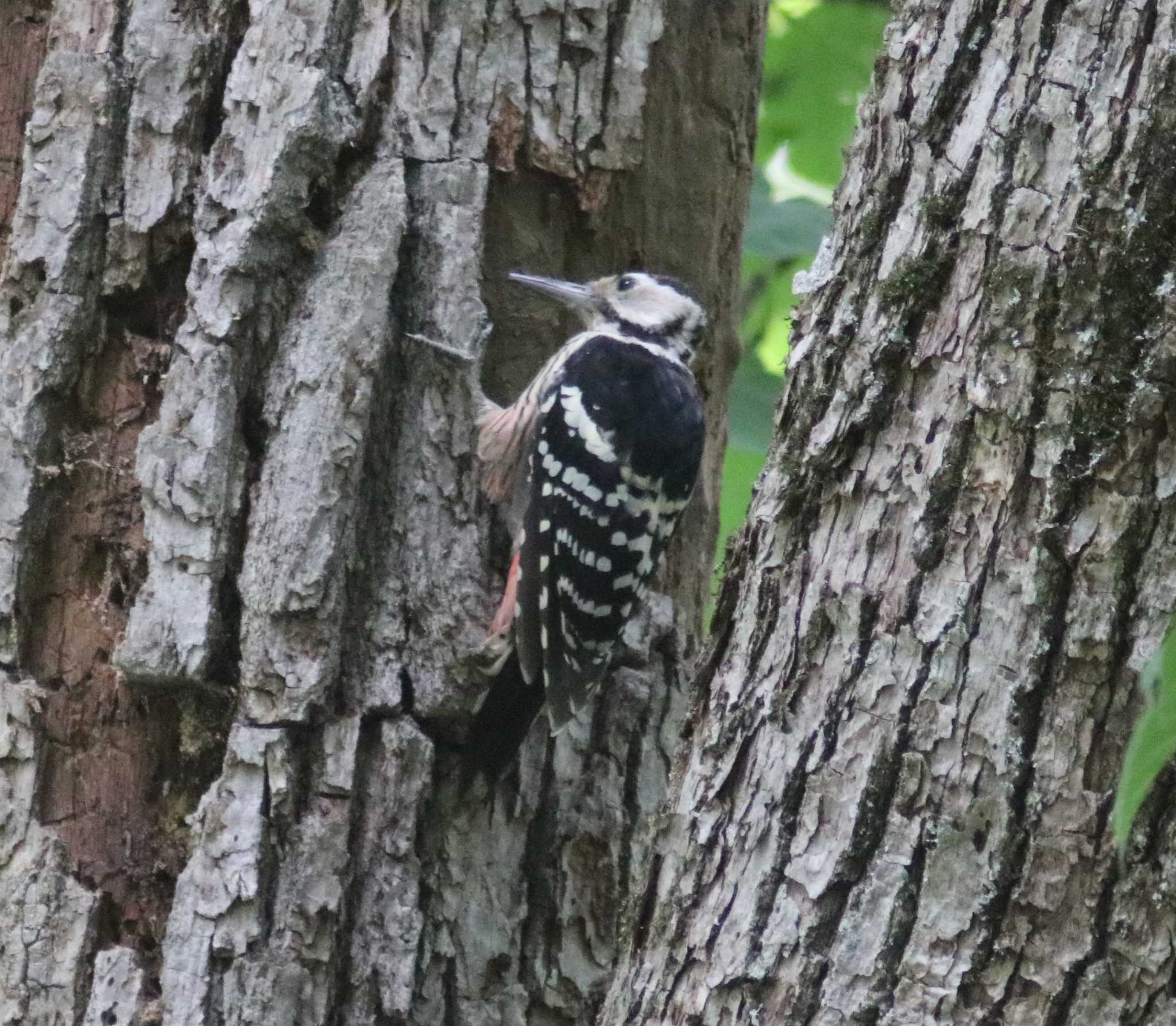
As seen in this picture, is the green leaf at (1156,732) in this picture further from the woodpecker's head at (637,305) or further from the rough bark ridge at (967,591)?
the woodpecker's head at (637,305)

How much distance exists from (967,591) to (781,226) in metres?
2.66

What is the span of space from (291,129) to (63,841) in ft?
4.85

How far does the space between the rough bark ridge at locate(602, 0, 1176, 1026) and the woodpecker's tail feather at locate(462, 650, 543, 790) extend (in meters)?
0.94

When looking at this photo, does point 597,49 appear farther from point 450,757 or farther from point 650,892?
point 650,892

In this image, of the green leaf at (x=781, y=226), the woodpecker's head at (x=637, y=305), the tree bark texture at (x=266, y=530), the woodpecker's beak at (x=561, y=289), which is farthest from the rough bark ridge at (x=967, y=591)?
the green leaf at (x=781, y=226)

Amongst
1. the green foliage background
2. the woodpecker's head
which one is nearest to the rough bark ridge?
the woodpecker's head

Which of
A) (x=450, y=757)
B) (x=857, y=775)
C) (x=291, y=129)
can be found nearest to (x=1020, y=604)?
(x=857, y=775)

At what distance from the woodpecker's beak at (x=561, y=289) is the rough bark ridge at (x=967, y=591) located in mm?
1330

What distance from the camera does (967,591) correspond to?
1.87 metres

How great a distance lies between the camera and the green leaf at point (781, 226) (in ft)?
13.8

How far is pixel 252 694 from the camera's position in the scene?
8.86 feet

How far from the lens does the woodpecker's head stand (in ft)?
11.6

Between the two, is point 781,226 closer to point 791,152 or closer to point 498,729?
point 791,152

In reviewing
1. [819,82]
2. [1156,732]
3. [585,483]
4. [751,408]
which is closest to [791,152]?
[819,82]
